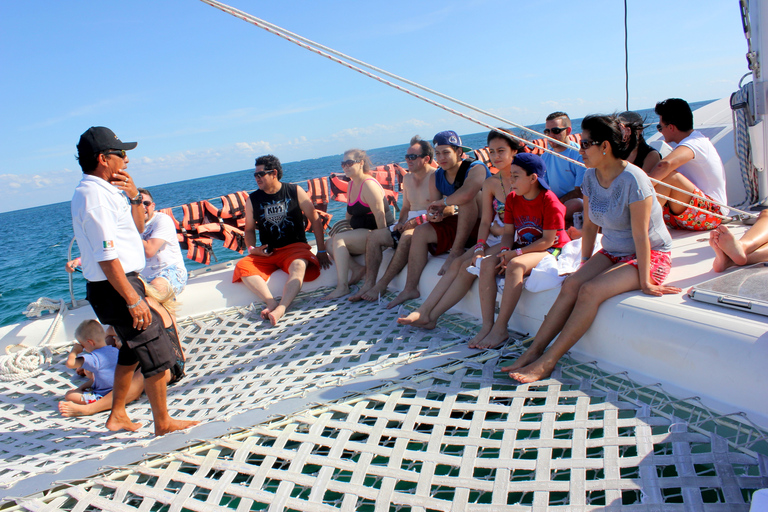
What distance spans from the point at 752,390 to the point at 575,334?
2.26 ft

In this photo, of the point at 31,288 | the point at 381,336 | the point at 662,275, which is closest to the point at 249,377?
the point at 381,336

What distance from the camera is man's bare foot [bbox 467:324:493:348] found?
8.86 feet

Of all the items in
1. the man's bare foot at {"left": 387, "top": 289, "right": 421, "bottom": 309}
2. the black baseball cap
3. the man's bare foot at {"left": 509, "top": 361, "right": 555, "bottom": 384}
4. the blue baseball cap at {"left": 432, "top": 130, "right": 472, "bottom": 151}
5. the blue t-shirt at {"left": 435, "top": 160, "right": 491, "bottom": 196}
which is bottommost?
the man's bare foot at {"left": 509, "top": 361, "right": 555, "bottom": 384}

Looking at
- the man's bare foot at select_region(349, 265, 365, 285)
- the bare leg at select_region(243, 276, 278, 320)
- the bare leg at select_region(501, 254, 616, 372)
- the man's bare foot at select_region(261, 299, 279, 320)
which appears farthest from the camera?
the man's bare foot at select_region(349, 265, 365, 285)

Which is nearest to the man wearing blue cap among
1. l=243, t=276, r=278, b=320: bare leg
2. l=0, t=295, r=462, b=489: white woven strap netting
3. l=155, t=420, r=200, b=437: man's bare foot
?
l=0, t=295, r=462, b=489: white woven strap netting

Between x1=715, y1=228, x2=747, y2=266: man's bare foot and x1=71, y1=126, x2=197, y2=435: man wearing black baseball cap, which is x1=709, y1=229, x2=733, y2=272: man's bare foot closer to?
x1=715, y1=228, x2=747, y2=266: man's bare foot

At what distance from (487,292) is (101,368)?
2.32 m

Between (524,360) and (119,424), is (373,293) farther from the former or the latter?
(119,424)

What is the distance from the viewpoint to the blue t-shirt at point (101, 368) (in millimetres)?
2951

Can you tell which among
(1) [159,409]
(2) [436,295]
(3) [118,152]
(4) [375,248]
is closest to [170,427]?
(1) [159,409]

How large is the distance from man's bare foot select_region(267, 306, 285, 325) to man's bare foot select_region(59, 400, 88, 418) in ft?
4.26

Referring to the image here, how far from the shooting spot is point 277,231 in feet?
14.0

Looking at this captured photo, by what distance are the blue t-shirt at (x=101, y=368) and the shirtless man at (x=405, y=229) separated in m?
1.69

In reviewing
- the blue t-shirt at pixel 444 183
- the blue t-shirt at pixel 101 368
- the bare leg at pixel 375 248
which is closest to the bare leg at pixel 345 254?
the bare leg at pixel 375 248
